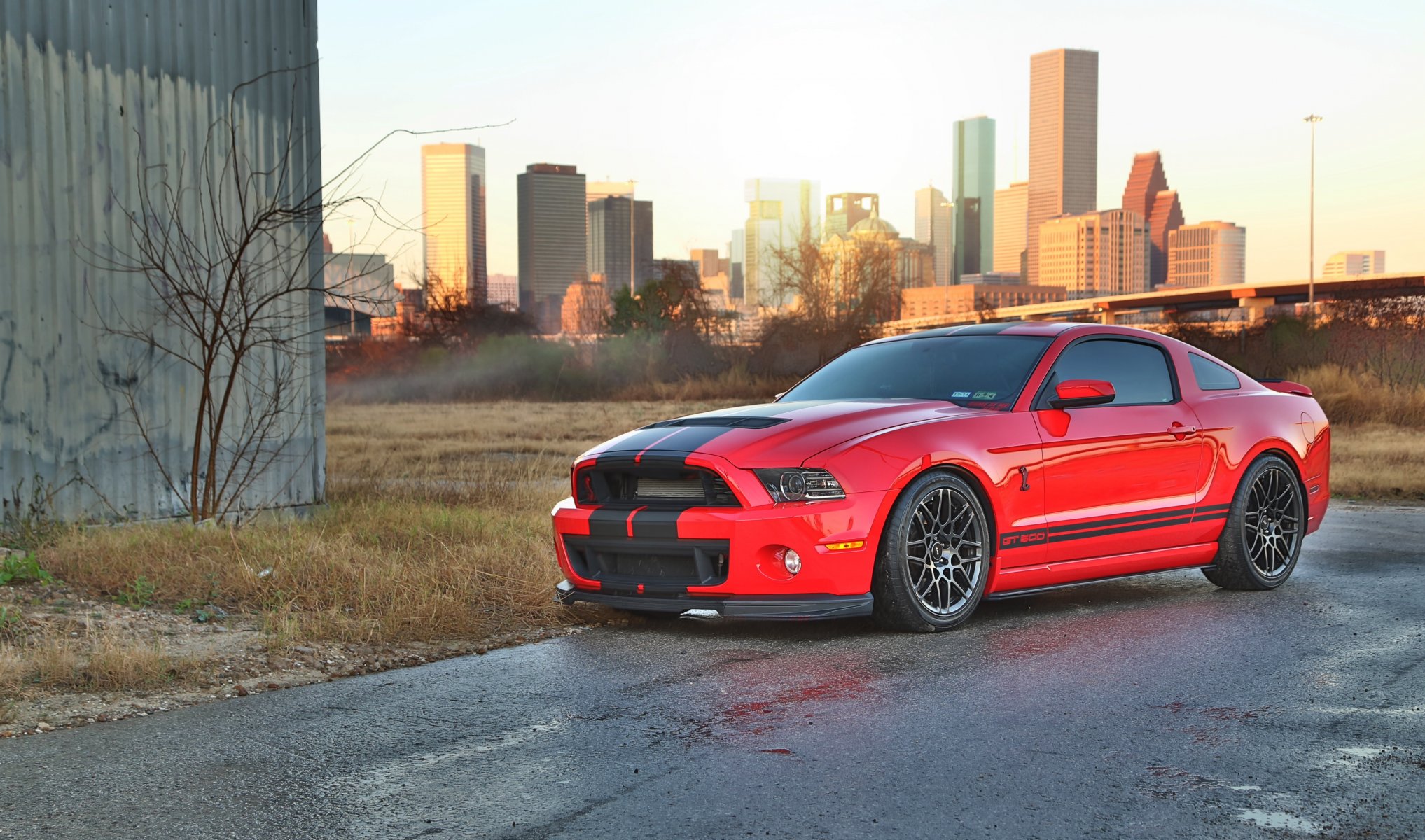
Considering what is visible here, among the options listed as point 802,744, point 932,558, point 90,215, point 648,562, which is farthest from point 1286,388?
point 90,215

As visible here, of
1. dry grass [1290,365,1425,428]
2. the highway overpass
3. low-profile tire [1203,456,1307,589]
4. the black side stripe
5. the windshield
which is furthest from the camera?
the highway overpass

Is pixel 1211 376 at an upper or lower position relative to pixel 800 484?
upper

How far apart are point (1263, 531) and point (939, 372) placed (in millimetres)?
2372

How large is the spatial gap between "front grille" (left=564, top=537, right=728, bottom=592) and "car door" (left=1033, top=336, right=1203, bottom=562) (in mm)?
1871

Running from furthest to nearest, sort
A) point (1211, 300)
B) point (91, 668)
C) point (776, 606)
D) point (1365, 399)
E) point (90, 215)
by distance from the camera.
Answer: point (1211, 300), point (1365, 399), point (90, 215), point (776, 606), point (91, 668)

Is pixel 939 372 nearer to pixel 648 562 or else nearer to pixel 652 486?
pixel 652 486

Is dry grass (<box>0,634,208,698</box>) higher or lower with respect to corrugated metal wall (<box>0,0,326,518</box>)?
lower

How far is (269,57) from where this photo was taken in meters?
11.4

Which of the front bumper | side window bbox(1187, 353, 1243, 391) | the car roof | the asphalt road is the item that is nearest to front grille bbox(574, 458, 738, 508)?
the front bumper

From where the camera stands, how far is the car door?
23.3 ft

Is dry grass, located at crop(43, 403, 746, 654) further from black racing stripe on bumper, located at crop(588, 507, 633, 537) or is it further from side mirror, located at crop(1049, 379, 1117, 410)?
side mirror, located at crop(1049, 379, 1117, 410)

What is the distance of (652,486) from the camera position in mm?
6715

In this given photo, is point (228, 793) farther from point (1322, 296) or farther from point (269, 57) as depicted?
point (1322, 296)

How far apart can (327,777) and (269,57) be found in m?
8.53
